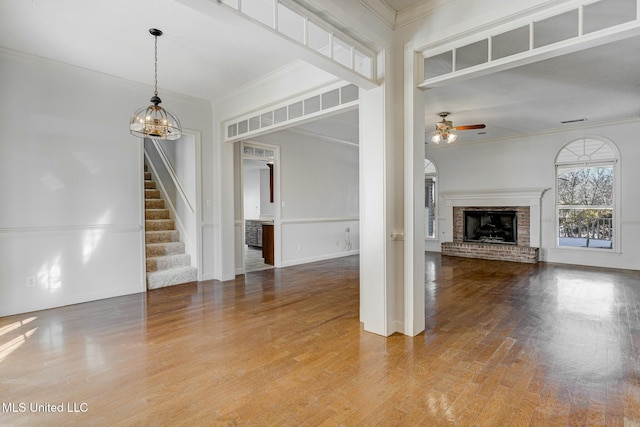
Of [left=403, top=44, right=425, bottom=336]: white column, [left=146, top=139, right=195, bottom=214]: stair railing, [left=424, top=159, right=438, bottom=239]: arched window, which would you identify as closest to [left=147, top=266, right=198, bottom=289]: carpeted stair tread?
[left=146, top=139, right=195, bottom=214]: stair railing

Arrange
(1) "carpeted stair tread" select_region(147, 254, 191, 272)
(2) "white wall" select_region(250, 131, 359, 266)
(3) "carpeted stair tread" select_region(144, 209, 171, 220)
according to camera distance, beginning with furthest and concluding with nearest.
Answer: (2) "white wall" select_region(250, 131, 359, 266) → (3) "carpeted stair tread" select_region(144, 209, 171, 220) → (1) "carpeted stair tread" select_region(147, 254, 191, 272)

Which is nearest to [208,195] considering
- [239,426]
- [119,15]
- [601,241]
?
[119,15]

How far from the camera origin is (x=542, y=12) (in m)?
2.37

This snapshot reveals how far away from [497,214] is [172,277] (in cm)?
737

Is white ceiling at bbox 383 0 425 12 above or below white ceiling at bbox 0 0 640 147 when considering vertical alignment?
above

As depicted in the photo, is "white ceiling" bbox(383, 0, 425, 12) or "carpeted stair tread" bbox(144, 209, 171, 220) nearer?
"white ceiling" bbox(383, 0, 425, 12)

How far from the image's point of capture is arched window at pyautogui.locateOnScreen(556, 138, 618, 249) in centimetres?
657

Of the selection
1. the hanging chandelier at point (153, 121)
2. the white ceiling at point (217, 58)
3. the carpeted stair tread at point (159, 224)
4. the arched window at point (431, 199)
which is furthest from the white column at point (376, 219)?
the arched window at point (431, 199)

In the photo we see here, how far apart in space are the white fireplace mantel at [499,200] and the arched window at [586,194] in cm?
41

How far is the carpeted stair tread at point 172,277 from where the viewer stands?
4.95 meters

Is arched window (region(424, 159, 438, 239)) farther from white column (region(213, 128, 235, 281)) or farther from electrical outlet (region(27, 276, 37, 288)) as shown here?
electrical outlet (region(27, 276, 37, 288))

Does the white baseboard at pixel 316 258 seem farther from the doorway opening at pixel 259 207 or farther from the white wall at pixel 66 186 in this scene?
the white wall at pixel 66 186

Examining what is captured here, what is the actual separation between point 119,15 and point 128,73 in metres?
1.52

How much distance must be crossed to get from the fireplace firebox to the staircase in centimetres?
666
